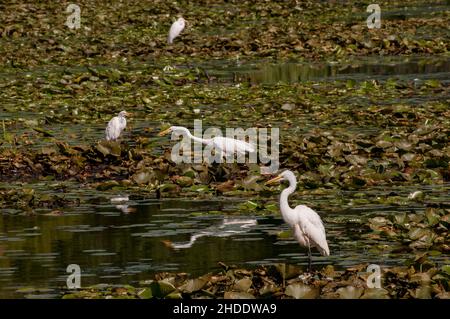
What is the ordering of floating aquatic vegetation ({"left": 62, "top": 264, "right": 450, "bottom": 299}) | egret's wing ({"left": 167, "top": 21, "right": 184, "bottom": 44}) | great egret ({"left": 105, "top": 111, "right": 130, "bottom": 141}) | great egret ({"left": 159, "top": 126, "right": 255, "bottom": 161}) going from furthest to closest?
egret's wing ({"left": 167, "top": 21, "right": 184, "bottom": 44}) < great egret ({"left": 105, "top": 111, "right": 130, "bottom": 141}) < great egret ({"left": 159, "top": 126, "right": 255, "bottom": 161}) < floating aquatic vegetation ({"left": 62, "top": 264, "right": 450, "bottom": 299})

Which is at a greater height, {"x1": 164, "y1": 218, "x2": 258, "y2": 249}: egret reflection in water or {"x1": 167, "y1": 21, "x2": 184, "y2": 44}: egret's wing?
{"x1": 167, "y1": 21, "x2": 184, "y2": 44}: egret's wing

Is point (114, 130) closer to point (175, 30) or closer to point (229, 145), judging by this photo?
point (229, 145)

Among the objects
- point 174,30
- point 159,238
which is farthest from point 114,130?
point 174,30

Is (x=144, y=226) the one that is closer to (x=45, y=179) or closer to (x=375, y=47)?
(x=45, y=179)

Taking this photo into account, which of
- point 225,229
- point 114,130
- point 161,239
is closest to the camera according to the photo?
point 161,239

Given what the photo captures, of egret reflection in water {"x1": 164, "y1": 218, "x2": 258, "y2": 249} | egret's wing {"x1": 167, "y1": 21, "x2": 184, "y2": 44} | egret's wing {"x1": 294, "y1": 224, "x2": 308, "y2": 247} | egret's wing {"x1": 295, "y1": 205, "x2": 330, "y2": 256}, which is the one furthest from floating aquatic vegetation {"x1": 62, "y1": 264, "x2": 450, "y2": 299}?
egret's wing {"x1": 167, "y1": 21, "x2": 184, "y2": 44}

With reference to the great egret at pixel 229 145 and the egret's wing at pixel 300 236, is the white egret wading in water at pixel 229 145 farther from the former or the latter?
the egret's wing at pixel 300 236

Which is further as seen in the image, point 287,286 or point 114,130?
point 114,130

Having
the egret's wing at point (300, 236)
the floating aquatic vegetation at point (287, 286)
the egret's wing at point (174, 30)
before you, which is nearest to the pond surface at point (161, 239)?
the egret's wing at point (300, 236)

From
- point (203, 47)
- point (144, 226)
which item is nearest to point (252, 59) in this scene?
point (203, 47)

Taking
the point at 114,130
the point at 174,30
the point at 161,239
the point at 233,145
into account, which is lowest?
the point at 161,239

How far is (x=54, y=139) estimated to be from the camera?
80.4 ft

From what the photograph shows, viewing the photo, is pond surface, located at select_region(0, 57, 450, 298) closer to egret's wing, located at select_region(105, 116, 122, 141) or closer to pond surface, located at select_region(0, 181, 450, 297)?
pond surface, located at select_region(0, 181, 450, 297)

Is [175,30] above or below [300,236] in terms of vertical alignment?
above
